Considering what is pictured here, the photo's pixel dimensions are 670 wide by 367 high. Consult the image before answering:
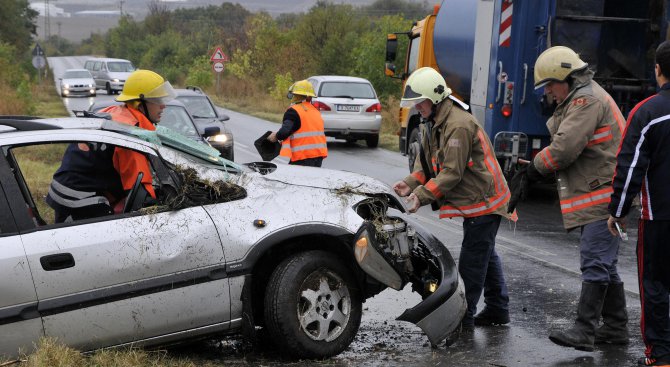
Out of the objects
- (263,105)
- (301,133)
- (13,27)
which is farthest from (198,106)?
(13,27)

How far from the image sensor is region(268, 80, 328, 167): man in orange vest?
391 inches

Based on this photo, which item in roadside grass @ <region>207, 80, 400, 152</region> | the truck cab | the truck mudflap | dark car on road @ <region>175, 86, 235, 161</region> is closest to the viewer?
the truck mudflap

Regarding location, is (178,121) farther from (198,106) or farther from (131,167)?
(131,167)

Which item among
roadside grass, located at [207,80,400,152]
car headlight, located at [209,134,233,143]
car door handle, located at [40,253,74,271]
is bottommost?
roadside grass, located at [207,80,400,152]

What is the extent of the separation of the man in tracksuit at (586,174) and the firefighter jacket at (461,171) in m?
0.33

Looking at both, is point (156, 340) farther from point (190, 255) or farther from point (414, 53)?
point (414, 53)

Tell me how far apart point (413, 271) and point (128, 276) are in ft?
6.21

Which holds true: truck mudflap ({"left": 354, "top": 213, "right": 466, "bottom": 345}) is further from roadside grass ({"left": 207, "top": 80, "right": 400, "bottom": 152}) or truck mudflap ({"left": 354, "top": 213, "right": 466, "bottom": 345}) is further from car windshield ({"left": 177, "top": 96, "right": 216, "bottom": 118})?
roadside grass ({"left": 207, "top": 80, "right": 400, "bottom": 152})

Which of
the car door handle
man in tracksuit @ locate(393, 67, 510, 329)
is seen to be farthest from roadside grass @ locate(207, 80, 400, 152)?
the car door handle

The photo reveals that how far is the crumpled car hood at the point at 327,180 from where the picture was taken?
568cm

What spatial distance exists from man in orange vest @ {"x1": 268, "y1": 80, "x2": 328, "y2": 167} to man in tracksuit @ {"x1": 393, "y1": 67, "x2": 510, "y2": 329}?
3753mm

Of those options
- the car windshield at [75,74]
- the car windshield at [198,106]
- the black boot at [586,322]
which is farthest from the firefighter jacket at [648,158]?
the car windshield at [75,74]

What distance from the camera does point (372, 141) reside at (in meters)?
22.3

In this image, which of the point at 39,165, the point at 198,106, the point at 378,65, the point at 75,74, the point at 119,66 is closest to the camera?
the point at 39,165
